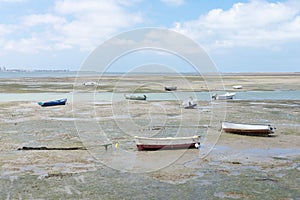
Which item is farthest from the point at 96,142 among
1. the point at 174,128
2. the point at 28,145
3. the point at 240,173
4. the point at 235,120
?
the point at 235,120

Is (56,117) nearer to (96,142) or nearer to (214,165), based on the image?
(96,142)

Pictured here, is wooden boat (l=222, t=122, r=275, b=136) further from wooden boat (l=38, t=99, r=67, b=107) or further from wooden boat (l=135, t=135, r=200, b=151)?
wooden boat (l=38, t=99, r=67, b=107)

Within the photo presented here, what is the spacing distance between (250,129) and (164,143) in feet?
22.6

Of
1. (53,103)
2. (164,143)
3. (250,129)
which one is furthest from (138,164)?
(53,103)

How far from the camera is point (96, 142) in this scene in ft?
67.3

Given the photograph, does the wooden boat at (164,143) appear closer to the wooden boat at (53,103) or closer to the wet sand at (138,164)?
the wet sand at (138,164)

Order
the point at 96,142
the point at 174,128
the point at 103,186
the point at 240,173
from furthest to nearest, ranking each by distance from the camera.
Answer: the point at 174,128, the point at 96,142, the point at 240,173, the point at 103,186

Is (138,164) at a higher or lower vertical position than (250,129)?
lower

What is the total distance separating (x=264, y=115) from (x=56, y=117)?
17.7 metres

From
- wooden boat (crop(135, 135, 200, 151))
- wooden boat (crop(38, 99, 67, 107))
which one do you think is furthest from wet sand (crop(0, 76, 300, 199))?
wooden boat (crop(38, 99, 67, 107))

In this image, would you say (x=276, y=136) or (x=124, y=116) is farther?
(x=124, y=116)

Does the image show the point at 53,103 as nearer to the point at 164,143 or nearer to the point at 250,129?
the point at 250,129

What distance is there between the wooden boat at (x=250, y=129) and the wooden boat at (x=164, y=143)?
513 centimetres

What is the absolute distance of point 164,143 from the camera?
18297 millimetres
